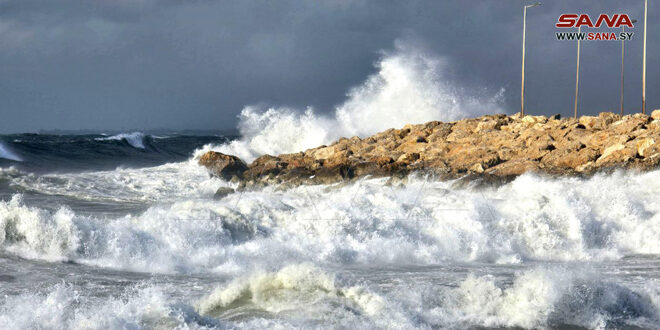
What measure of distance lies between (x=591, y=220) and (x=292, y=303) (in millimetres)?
7655

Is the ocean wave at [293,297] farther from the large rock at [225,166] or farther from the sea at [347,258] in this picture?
the large rock at [225,166]

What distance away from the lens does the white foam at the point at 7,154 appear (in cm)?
2673

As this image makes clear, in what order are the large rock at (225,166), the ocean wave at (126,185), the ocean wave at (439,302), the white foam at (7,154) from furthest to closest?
the white foam at (7,154)
the large rock at (225,166)
the ocean wave at (126,185)
the ocean wave at (439,302)

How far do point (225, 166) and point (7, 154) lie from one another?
11924 millimetres

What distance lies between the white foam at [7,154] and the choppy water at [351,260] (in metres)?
10.7

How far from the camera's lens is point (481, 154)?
1864 centimetres

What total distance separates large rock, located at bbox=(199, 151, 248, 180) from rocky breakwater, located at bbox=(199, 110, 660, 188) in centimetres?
3

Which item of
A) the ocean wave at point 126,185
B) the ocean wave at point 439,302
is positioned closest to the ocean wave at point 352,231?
the ocean wave at point 439,302

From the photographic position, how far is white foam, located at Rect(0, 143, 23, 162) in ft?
A: 87.7

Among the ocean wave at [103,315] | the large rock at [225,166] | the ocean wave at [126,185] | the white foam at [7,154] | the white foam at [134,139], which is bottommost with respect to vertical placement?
the ocean wave at [103,315]

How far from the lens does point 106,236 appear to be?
9.84 metres

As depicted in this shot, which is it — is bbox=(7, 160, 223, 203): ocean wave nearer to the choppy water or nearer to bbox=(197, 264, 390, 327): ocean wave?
the choppy water

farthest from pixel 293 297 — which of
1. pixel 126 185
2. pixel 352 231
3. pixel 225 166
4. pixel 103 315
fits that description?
pixel 225 166

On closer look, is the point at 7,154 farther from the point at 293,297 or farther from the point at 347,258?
the point at 293,297
